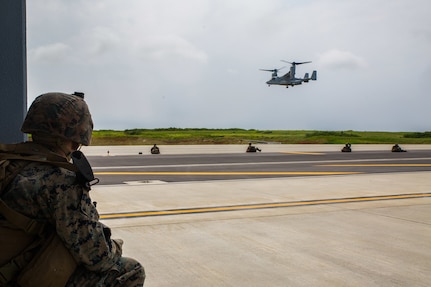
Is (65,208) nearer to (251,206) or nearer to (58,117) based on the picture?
(58,117)

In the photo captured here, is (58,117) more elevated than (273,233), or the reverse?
(58,117)

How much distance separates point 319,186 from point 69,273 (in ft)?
34.4

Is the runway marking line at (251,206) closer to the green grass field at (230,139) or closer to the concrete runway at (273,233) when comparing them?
the concrete runway at (273,233)

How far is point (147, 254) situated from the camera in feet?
17.8

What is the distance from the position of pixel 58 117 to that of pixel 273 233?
4.68m

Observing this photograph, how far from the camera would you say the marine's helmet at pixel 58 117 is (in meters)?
2.42

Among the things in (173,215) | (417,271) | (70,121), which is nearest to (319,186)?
(173,215)

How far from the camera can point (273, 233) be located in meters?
6.57

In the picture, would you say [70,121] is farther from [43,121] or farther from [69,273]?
Result: [69,273]

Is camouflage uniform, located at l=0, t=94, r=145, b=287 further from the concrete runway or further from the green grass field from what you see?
the green grass field

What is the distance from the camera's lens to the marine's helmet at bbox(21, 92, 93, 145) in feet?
7.95

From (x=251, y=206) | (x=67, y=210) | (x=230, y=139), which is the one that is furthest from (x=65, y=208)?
(x=230, y=139)

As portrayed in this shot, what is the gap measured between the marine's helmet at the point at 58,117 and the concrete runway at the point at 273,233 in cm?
243

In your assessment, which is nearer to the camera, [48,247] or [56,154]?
[48,247]
